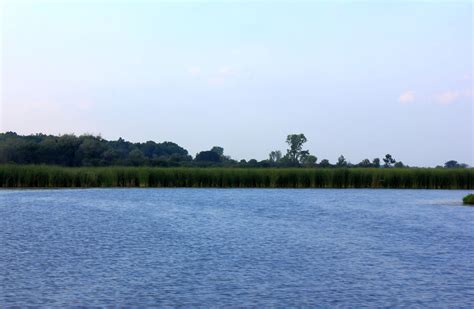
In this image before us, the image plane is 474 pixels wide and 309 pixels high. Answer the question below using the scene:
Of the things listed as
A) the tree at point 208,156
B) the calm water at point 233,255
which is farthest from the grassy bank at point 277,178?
the tree at point 208,156

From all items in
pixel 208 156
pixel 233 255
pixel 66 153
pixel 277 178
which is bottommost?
pixel 233 255

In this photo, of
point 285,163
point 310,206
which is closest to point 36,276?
point 310,206

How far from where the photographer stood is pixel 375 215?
84.7 feet

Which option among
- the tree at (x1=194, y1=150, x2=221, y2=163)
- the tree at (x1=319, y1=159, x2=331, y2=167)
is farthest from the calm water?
the tree at (x1=194, y1=150, x2=221, y2=163)

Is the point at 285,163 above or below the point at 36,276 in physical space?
above

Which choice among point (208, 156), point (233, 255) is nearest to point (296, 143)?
point (208, 156)

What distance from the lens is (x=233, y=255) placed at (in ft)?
49.1

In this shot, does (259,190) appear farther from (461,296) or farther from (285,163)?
(285,163)

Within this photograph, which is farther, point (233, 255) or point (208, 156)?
point (208, 156)

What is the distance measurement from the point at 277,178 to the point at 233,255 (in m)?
26.5

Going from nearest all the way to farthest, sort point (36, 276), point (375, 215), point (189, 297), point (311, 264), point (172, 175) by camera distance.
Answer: point (189, 297), point (36, 276), point (311, 264), point (375, 215), point (172, 175)

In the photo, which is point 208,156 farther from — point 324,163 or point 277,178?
point 277,178

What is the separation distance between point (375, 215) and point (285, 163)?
52750 millimetres

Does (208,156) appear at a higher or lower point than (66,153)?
higher
